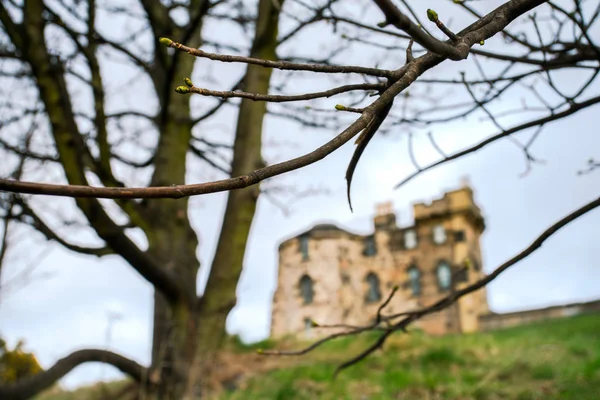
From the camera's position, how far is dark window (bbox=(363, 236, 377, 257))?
25.6 metres

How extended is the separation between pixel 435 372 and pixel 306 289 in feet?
47.2

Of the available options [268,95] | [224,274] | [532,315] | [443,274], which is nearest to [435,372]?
[224,274]

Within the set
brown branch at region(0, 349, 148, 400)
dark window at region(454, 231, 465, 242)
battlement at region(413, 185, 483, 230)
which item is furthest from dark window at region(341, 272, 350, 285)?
brown branch at region(0, 349, 148, 400)

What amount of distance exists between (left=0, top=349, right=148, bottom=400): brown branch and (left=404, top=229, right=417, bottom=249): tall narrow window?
2200cm

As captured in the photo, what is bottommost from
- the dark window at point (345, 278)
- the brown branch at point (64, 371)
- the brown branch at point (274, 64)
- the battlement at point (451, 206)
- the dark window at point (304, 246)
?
the brown branch at point (64, 371)

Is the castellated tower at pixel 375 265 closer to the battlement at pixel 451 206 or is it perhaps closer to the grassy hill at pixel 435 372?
the battlement at pixel 451 206

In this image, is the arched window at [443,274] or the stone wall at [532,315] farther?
the arched window at [443,274]

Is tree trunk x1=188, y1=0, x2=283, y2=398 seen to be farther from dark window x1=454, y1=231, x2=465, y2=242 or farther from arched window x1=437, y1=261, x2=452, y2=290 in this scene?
dark window x1=454, y1=231, x2=465, y2=242

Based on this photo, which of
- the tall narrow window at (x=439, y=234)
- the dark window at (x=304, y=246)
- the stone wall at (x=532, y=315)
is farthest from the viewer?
the dark window at (x=304, y=246)

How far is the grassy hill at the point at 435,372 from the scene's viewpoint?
8.20 metres

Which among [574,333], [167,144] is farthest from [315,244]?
[167,144]

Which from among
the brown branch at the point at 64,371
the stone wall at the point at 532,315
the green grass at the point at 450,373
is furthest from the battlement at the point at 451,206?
the brown branch at the point at 64,371

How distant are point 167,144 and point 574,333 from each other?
1326 centimetres

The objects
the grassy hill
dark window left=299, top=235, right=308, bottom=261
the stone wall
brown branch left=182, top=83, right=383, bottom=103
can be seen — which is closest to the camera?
brown branch left=182, top=83, right=383, bottom=103
